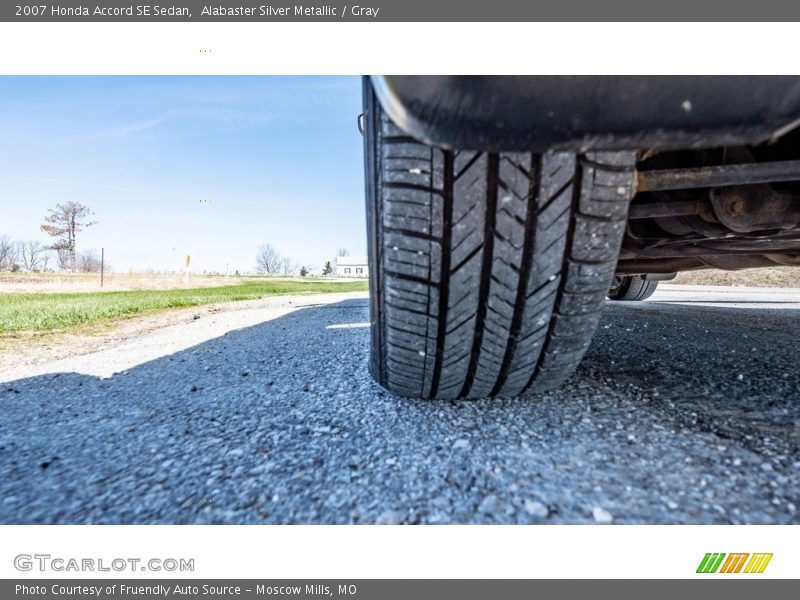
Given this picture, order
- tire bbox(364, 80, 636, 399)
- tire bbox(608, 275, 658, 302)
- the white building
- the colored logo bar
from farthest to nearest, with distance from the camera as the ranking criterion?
the white building, tire bbox(608, 275, 658, 302), tire bbox(364, 80, 636, 399), the colored logo bar

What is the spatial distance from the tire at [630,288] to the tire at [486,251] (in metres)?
3.43

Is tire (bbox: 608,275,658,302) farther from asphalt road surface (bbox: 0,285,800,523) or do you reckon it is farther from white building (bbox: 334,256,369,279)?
white building (bbox: 334,256,369,279)

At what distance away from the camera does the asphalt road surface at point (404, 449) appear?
687mm

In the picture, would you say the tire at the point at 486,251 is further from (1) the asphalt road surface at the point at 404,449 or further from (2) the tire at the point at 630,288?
(2) the tire at the point at 630,288

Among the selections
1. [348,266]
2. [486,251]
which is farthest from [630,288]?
[348,266]

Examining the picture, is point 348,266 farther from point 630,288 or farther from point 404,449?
point 404,449

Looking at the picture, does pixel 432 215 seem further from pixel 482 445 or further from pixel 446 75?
pixel 482 445

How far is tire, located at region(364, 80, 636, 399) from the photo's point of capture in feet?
2.53

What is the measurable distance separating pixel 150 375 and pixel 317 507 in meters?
1.41

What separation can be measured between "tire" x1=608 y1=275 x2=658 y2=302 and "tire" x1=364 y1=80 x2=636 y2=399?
343cm

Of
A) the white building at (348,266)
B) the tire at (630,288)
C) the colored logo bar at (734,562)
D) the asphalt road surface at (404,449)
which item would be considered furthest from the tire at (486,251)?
the white building at (348,266)

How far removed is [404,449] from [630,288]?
401 centimetres

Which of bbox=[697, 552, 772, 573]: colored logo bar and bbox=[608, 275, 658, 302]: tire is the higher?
bbox=[608, 275, 658, 302]: tire

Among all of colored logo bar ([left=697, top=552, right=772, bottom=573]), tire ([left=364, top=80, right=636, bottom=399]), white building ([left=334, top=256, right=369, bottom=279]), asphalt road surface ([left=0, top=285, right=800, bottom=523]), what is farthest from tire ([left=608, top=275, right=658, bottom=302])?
white building ([left=334, top=256, right=369, bottom=279])
